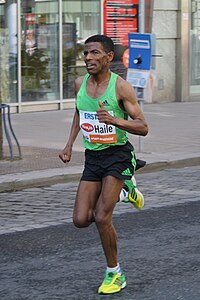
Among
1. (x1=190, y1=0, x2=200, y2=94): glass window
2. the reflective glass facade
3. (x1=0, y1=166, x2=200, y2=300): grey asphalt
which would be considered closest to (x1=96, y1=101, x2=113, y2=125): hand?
(x1=0, y1=166, x2=200, y2=300): grey asphalt

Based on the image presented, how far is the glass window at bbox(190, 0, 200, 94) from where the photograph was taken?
80.2ft

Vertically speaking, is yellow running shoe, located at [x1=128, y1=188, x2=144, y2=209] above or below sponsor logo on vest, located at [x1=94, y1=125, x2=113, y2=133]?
below

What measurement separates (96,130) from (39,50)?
15028 mm

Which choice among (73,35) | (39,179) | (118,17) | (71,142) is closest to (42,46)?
(73,35)

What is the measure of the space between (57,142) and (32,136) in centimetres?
97

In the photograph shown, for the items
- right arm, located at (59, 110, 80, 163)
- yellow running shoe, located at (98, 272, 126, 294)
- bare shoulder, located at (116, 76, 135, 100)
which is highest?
bare shoulder, located at (116, 76, 135, 100)

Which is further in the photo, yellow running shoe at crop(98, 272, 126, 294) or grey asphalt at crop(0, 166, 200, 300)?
grey asphalt at crop(0, 166, 200, 300)

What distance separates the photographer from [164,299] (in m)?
6.27

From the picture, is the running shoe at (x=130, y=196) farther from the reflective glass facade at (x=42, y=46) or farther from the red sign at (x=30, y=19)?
the red sign at (x=30, y=19)

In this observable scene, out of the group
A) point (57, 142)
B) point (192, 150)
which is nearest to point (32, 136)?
point (57, 142)

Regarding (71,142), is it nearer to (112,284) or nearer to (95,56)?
(95,56)

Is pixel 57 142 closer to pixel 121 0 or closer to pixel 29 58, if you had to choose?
pixel 29 58

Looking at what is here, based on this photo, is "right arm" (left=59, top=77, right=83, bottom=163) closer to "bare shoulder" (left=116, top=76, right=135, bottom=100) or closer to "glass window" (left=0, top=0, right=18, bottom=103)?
"bare shoulder" (left=116, top=76, right=135, bottom=100)

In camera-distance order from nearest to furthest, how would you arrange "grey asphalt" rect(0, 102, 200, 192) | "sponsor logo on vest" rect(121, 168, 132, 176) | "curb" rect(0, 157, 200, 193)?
1. "sponsor logo on vest" rect(121, 168, 132, 176)
2. "curb" rect(0, 157, 200, 193)
3. "grey asphalt" rect(0, 102, 200, 192)
